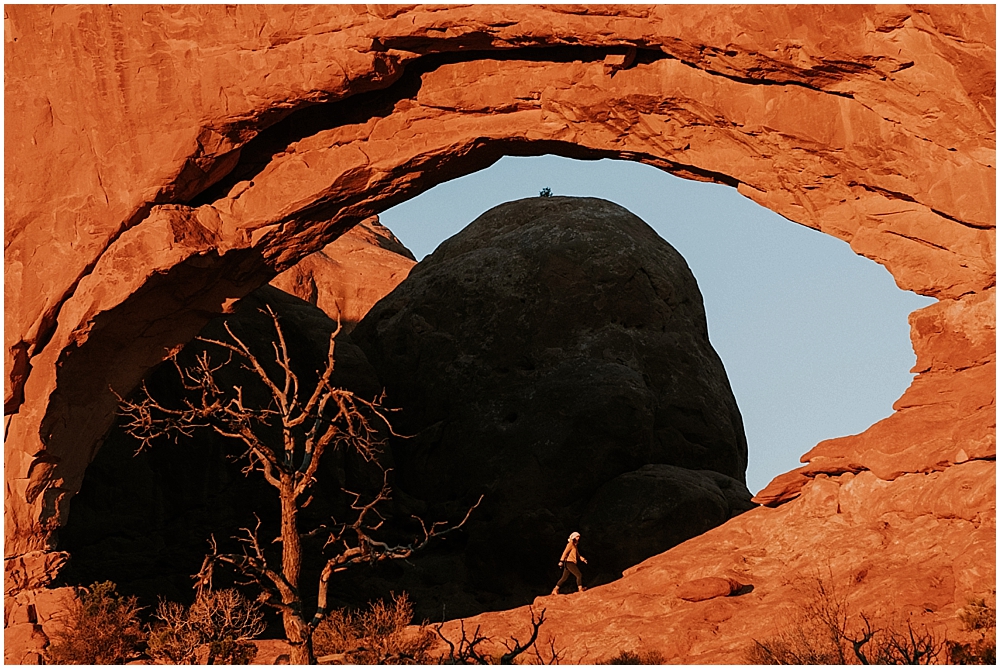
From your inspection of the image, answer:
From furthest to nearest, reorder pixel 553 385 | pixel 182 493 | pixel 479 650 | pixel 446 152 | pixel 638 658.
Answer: pixel 553 385 < pixel 182 493 < pixel 446 152 < pixel 479 650 < pixel 638 658

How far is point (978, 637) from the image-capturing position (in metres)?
11.5

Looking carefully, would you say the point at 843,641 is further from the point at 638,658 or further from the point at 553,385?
the point at 553,385

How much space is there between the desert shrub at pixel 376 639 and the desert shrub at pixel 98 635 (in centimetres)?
267

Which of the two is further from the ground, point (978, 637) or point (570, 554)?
point (570, 554)

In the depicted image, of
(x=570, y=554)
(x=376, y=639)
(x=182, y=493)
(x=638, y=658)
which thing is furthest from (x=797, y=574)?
(x=182, y=493)

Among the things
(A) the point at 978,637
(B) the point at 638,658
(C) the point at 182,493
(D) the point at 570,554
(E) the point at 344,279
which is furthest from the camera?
(E) the point at 344,279

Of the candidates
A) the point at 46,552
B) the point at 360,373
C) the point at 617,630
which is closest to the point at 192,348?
the point at 360,373

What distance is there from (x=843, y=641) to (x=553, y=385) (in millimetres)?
14094

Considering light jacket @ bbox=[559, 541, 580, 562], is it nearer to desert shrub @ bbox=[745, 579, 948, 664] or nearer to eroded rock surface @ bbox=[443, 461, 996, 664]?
eroded rock surface @ bbox=[443, 461, 996, 664]

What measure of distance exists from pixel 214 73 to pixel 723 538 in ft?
33.6

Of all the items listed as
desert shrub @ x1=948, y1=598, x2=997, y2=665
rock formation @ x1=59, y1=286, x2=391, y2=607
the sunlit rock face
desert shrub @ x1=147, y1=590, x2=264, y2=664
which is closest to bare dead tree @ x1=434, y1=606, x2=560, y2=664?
desert shrub @ x1=147, y1=590, x2=264, y2=664

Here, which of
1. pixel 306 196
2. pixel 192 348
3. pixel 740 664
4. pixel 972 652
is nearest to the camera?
pixel 972 652

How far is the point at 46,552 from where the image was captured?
1623cm

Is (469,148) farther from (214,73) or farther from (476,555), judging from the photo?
(476,555)
